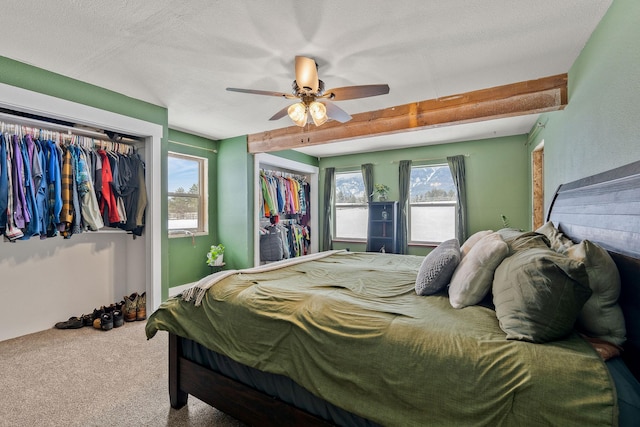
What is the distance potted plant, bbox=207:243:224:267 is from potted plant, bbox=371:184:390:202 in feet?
9.63

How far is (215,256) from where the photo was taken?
4.52 metres

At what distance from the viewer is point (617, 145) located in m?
1.63

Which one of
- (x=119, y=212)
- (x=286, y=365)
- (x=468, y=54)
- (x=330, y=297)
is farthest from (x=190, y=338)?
(x=468, y=54)

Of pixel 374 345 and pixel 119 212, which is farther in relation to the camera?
pixel 119 212

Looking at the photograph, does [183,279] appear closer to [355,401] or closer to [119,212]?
[119,212]

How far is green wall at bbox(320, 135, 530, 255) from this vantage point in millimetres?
4664

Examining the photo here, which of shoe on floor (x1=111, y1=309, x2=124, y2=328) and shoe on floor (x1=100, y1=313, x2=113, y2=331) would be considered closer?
shoe on floor (x1=100, y1=313, x2=113, y2=331)

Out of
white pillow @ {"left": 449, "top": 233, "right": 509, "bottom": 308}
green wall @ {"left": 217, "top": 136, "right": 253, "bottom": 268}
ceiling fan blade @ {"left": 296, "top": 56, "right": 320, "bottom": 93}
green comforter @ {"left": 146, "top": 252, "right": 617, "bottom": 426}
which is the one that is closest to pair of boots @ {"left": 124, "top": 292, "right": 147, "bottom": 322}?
green wall @ {"left": 217, "top": 136, "right": 253, "bottom": 268}

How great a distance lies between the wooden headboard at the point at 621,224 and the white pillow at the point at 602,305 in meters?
0.07

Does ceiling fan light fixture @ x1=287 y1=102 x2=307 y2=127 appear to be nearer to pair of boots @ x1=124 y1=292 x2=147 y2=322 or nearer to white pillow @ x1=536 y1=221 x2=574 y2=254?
white pillow @ x1=536 y1=221 x2=574 y2=254

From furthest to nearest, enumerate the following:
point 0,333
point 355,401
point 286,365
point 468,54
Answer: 1. point 0,333
2. point 468,54
3. point 286,365
4. point 355,401

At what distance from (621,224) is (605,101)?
0.93 m

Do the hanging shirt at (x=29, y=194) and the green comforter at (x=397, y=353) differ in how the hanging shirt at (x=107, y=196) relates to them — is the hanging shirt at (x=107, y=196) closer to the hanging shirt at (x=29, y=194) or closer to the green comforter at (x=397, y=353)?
the hanging shirt at (x=29, y=194)

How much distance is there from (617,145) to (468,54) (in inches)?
47.9
